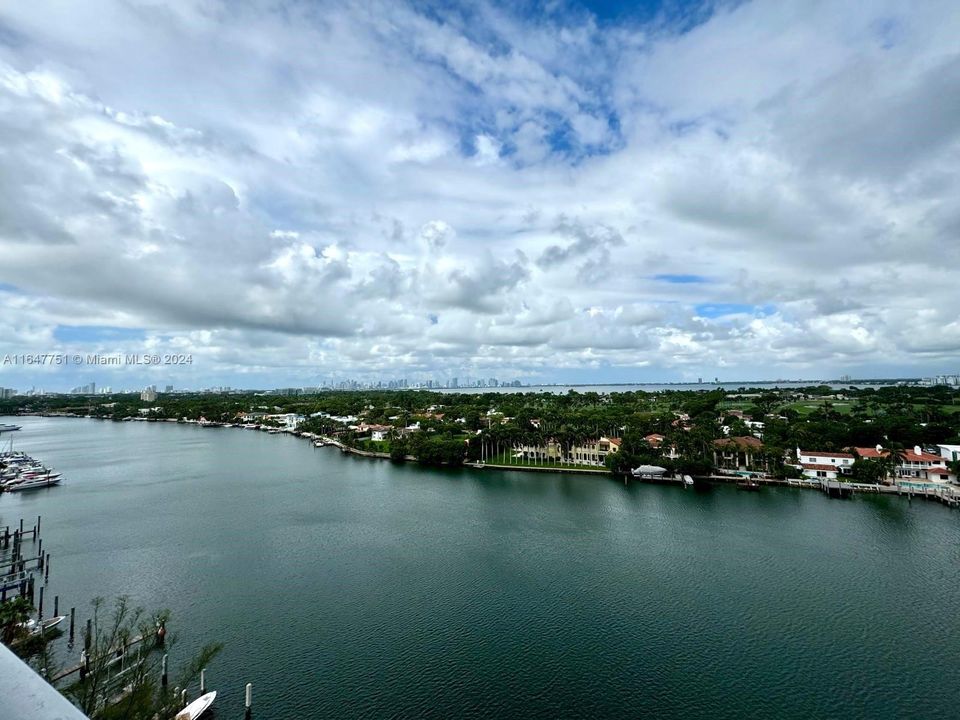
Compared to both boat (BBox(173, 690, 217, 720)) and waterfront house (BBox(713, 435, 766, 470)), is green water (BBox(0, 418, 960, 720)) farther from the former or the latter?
waterfront house (BBox(713, 435, 766, 470))

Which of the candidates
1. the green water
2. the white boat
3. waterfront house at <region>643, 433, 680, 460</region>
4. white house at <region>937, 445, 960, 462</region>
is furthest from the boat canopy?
white house at <region>937, 445, 960, 462</region>

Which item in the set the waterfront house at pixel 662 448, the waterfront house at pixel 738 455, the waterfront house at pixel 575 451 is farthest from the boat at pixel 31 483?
the waterfront house at pixel 738 455

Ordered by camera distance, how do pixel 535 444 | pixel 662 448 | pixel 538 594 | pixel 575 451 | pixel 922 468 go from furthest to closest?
pixel 535 444
pixel 575 451
pixel 662 448
pixel 922 468
pixel 538 594

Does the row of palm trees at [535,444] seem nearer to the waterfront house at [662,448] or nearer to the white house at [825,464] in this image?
the waterfront house at [662,448]

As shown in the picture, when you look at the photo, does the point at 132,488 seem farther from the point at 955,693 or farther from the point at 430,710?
the point at 955,693

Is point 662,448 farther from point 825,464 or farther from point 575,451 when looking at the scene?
point 825,464

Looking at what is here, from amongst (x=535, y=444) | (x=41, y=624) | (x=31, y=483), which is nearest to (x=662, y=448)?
(x=535, y=444)

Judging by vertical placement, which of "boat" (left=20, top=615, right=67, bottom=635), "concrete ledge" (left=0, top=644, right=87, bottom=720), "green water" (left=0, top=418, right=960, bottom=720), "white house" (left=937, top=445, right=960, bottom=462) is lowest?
"green water" (left=0, top=418, right=960, bottom=720)
